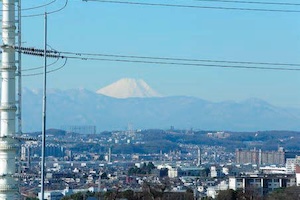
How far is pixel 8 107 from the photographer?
44.6 ft

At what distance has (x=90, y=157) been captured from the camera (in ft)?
449

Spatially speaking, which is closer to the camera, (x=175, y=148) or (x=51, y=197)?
(x=51, y=197)

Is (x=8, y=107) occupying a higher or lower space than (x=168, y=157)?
higher

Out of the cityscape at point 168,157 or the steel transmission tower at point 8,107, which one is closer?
the steel transmission tower at point 8,107

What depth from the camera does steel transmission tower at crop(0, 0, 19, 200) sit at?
44.2ft

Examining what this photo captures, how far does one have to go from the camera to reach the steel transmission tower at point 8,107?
13.5 m

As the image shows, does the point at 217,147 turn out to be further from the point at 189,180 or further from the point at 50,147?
the point at 189,180

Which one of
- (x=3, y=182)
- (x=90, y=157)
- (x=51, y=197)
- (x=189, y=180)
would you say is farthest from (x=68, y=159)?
(x=3, y=182)

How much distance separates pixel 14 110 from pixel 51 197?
33.6 metres

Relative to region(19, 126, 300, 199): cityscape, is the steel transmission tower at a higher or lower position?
higher

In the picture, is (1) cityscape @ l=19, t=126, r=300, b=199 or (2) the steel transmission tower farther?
(1) cityscape @ l=19, t=126, r=300, b=199

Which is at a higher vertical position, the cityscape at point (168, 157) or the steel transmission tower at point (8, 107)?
the steel transmission tower at point (8, 107)

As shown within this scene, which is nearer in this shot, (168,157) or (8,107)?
(8,107)

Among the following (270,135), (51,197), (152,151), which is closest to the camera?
(51,197)
